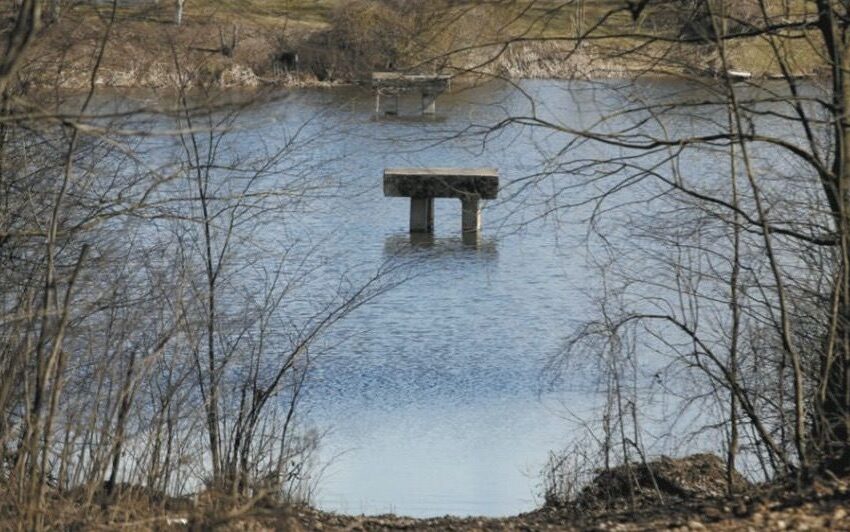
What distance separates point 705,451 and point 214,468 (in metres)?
4.03

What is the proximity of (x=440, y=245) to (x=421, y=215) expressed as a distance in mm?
935

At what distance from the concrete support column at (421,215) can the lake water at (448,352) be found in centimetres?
30

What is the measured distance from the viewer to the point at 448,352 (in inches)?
563

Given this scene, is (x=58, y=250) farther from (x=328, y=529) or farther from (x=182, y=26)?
(x=328, y=529)

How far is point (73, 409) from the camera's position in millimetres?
7316

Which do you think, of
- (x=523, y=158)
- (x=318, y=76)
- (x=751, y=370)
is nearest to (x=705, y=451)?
(x=751, y=370)

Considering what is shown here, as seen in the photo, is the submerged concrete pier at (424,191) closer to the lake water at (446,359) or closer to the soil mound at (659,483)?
the lake water at (446,359)

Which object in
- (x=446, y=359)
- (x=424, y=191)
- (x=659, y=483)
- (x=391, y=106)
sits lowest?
(x=659, y=483)

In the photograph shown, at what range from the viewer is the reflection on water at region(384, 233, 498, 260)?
1952cm

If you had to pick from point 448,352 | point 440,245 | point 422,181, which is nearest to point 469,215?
point 422,181

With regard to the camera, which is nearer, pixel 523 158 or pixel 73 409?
pixel 73 409

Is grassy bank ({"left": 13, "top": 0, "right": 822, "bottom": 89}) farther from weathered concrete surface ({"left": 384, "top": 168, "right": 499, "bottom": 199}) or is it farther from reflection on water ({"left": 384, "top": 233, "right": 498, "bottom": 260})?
weathered concrete surface ({"left": 384, "top": 168, "right": 499, "bottom": 199})

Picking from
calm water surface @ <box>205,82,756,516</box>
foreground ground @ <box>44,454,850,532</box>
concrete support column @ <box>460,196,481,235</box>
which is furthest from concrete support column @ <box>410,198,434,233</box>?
foreground ground @ <box>44,454,850,532</box>

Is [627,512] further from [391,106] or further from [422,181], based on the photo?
[391,106]
